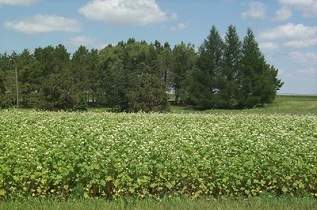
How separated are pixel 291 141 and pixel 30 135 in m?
5.93

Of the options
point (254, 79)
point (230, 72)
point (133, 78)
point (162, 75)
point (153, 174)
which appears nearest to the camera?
point (153, 174)

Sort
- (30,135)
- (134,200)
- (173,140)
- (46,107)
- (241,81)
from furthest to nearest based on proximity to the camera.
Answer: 1. (241,81)
2. (46,107)
3. (30,135)
4. (173,140)
5. (134,200)

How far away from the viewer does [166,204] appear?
28.1ft

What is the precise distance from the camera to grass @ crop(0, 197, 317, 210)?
8.20 metres

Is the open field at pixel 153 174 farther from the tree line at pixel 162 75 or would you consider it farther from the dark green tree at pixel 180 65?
the dark green tree at pixel 180 65

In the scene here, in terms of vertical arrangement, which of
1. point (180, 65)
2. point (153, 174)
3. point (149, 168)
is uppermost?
point (180, 65)

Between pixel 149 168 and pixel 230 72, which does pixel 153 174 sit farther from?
pixel 230 72

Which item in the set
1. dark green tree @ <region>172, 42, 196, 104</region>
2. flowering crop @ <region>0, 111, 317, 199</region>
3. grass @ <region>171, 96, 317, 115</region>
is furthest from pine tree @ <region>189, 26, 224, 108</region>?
flowering crop @ <region>0, 111, 317, 199</region>

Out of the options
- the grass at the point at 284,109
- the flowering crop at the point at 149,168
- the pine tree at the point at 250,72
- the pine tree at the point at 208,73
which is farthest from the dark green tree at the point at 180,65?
the flowering crop at the point at 149,168

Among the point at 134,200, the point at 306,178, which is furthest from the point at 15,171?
the point at 306,178

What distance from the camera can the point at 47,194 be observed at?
30.9 feet

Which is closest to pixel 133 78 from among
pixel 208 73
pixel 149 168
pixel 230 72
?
pixel 208 73

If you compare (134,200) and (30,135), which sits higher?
(30,135)

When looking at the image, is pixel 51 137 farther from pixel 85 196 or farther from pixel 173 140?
pixel 85 196
